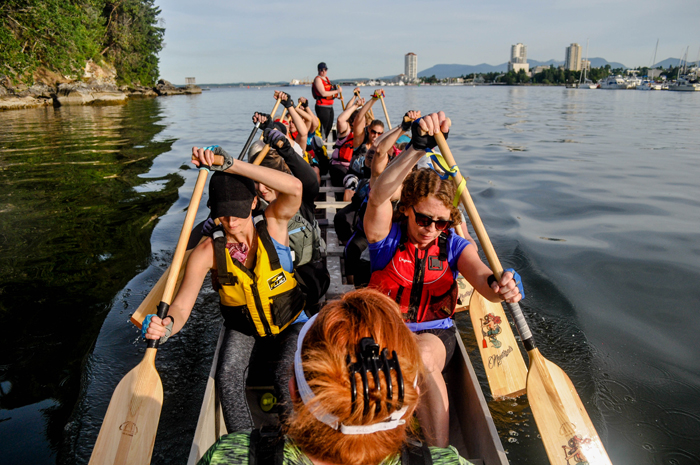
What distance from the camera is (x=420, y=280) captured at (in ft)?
7.96

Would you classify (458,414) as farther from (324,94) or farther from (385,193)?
(324,94)

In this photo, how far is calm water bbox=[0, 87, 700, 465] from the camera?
2.97 metres

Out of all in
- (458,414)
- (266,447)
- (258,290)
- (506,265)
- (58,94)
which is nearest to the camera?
(266,447)

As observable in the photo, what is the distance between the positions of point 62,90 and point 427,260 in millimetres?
34877

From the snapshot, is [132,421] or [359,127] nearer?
[132,421]

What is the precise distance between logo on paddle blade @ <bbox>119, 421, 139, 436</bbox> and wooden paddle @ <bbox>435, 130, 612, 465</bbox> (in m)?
1.99

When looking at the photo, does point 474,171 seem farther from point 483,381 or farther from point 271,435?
point 271,435

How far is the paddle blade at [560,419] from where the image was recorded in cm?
212

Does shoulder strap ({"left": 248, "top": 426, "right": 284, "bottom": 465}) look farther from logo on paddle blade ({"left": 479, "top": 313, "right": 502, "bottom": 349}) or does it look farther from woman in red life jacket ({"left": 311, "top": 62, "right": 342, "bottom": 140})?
woman in red life jacket ({"left": 311, "top": 62, "right": 342, "bottom": 140})

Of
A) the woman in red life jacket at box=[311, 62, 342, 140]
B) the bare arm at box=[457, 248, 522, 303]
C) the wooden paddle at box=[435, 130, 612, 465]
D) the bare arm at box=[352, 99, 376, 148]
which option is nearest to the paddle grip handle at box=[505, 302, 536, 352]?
the wooden paddle at box=[435, 130, 612, 465]

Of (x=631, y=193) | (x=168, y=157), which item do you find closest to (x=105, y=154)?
(x=168, y=157)

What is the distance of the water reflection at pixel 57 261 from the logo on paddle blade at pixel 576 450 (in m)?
2.97

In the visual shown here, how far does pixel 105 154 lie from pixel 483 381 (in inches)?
481

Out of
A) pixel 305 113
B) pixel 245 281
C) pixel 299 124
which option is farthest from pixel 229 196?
pixel 305 113
